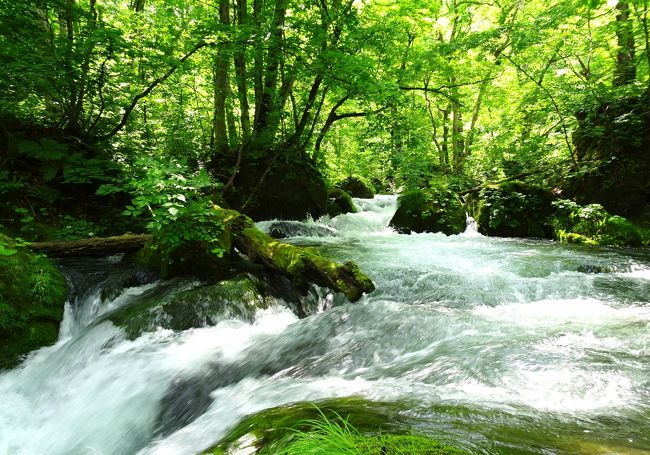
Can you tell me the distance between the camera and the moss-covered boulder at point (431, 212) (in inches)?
416

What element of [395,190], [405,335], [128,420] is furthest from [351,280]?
[395,190]

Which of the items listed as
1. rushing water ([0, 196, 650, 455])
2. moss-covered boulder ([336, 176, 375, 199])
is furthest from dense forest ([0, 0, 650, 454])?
moss-covered boulder ([336, 176, 375, 199])

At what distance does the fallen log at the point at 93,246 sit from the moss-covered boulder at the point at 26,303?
0.58 metres

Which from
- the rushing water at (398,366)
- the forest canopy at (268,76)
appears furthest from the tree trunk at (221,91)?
the rushing water at (398,366)

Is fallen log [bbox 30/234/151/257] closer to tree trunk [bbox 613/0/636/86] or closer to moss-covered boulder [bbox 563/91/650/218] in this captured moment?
moss-covered boulder [bbox 563/91/650/218]

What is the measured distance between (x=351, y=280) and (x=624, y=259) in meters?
5.45

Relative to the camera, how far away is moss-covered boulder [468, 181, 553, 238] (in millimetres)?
9594

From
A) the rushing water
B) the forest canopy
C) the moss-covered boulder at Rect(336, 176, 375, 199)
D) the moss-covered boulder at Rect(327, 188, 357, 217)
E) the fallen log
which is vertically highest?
the forest canopy

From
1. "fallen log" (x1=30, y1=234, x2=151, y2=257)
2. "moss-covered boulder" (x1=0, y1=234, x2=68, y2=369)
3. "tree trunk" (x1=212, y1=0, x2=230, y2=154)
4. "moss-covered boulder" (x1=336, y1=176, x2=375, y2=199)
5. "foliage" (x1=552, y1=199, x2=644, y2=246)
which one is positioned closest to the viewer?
"moss-covered boulder" (x1=0, y1=234, x2=68, y2=369)

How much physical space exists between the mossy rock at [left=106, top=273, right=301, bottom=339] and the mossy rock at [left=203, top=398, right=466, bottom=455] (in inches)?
108

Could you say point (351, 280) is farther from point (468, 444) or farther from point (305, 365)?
point (468, 444)

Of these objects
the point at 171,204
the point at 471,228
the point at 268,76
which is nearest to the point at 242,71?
the point at 268,76

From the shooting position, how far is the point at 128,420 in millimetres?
3121

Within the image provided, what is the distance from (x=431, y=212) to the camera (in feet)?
35.1
